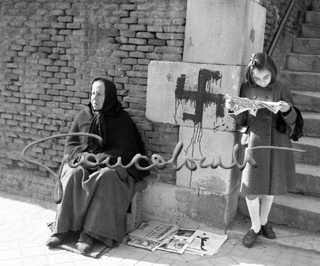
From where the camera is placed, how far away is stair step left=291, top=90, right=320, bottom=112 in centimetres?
548

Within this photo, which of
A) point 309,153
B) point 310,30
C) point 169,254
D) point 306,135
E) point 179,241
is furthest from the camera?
point 310,30

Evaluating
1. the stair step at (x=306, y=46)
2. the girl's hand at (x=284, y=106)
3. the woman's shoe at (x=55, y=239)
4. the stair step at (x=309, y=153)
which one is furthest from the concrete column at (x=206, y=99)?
the stair step at (x=306, y=46)

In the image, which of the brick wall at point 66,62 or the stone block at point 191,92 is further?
the brick wall at point 66,62

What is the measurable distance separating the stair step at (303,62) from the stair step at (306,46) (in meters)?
0.24

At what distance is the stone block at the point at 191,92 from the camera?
4.26 metres

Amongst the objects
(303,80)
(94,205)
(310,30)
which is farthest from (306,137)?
(94,205)

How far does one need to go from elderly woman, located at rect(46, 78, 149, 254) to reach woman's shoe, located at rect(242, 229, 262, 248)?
125cm

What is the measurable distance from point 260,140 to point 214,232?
1.23 meters

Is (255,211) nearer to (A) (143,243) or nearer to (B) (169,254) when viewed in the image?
(B) (169,254)

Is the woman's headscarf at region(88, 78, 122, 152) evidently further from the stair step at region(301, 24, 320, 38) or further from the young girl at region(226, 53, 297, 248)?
the stair step at region(301, 24, 320, 38)

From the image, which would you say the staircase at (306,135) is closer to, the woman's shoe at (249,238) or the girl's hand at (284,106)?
the woman's shoe at (249,238)

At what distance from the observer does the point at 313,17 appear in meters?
7.11

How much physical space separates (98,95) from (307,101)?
285 centimetres

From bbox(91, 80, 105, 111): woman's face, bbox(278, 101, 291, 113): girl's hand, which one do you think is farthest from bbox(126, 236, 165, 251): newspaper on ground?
bbox(278, 101, 291, 113): girl's hand
